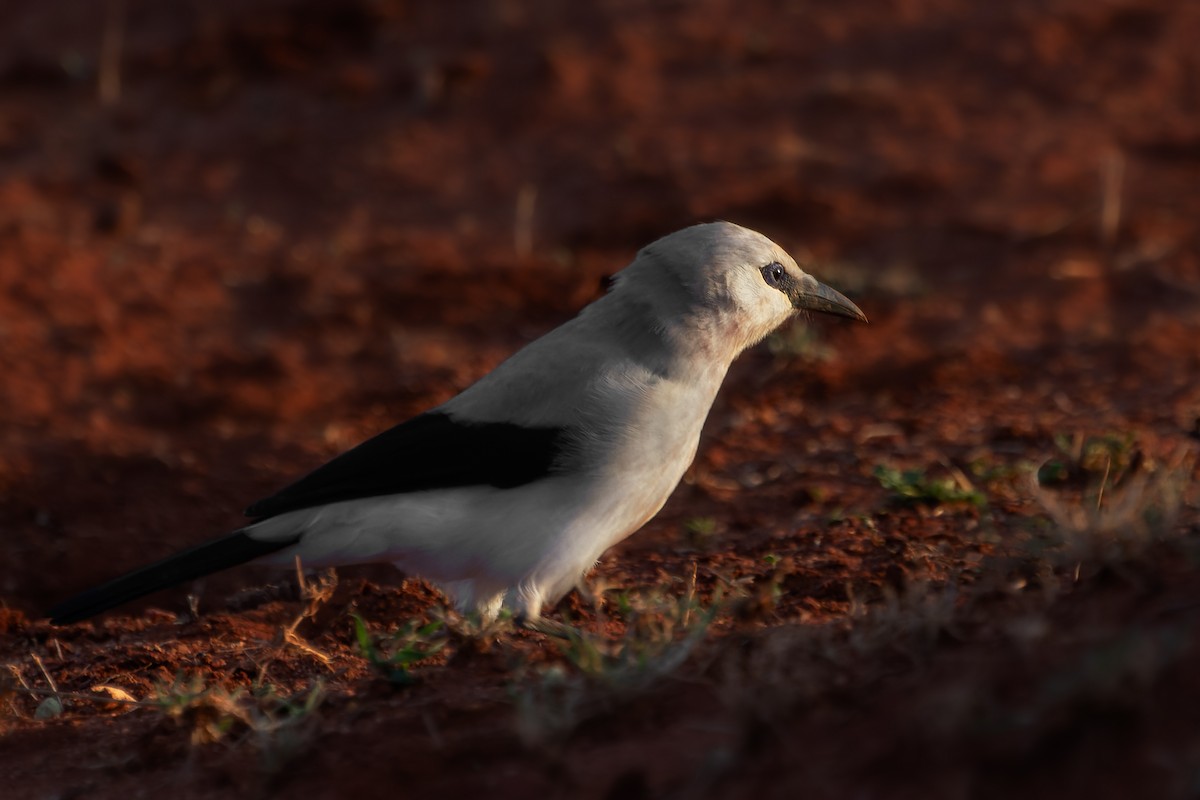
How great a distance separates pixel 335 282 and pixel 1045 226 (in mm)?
4504

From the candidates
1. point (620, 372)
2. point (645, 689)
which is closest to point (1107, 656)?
point (645, 689)

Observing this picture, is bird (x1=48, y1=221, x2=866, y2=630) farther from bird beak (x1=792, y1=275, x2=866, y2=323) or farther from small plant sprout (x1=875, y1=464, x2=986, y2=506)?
small plant sprout (x1=875, y1=464, x2=986, y2=506)

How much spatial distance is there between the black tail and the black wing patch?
0.43ft

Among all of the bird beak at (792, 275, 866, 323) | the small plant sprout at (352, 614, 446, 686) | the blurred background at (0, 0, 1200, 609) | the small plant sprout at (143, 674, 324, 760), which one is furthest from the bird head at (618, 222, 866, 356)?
the small plant sprout at (143, 674, 324, 760)

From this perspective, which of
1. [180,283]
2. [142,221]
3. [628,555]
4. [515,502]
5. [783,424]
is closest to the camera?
[515,502]

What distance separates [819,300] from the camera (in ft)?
17.3

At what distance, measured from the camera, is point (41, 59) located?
1345 centimetres

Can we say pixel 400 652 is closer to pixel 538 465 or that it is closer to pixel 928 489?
pixel 538 465

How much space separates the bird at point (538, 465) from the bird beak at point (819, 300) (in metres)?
0.29

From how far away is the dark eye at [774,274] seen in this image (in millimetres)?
5031

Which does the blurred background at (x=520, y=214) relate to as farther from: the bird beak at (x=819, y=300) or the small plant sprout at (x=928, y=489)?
the bird beak at (x=819, y=300)

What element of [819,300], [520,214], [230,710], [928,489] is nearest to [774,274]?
[819,300]

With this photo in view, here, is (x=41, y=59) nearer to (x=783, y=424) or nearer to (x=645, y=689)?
(x=783, y=424)

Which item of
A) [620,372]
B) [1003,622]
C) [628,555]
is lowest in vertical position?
[628,555]
